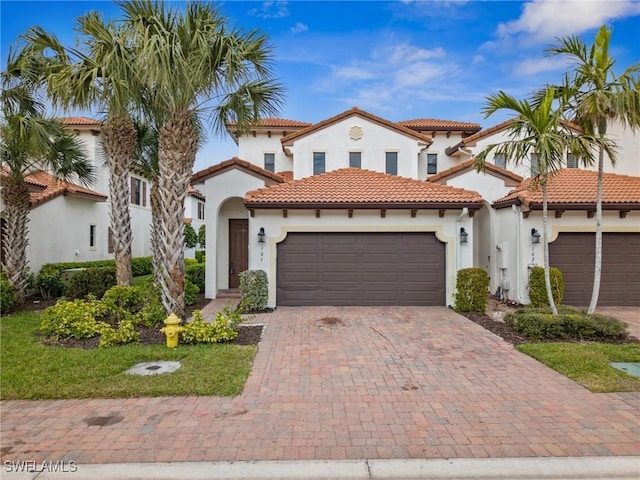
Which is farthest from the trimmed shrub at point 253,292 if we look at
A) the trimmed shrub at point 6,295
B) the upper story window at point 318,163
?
the upper story window at point 318,163

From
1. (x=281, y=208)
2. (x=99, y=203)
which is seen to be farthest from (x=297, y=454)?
(x=99, y=203)

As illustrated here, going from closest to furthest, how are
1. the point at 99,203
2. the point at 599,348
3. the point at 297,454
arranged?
the point at 297,454 → the point at 599,348 → the point at 99,203

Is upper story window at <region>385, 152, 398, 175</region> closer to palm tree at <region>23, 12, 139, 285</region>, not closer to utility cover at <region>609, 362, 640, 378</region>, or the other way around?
palm tree at <region>23, 12, 139, 285</region>

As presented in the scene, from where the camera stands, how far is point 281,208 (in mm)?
11688

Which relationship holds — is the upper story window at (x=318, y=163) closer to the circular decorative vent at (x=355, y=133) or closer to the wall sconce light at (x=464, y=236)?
the circular decorative vent at (x=355, y=133)

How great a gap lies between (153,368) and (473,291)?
881cm

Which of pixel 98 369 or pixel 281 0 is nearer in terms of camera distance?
pixel 98 369

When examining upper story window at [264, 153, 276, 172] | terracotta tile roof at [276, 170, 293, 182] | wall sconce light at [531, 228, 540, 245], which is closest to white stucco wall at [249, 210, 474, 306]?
wall sconce light at [531, 228, 540, 245]

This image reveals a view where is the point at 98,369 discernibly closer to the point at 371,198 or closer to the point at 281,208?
the point at 281,208

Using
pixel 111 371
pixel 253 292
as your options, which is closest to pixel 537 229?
pixel 253 292

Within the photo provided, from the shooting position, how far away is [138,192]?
79.9 feet

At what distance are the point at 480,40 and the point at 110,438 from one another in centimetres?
1591

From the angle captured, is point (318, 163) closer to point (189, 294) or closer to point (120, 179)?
point (189, 294)

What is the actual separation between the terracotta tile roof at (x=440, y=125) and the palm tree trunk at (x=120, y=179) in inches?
630
